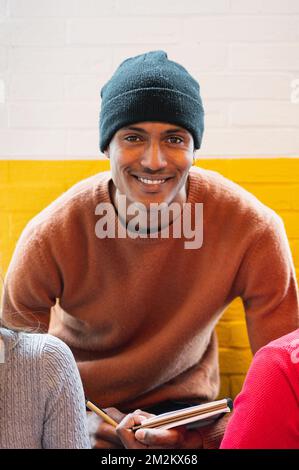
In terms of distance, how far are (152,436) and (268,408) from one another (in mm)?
433

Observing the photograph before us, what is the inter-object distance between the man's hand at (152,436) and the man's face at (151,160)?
1.42 ft

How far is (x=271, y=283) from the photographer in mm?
1401

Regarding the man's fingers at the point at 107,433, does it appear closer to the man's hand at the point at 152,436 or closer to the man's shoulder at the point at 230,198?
the man's hand at the point at 152,436

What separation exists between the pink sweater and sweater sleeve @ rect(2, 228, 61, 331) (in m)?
0.56

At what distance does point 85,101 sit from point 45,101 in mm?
86

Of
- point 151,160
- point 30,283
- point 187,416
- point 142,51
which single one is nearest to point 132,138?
point 151,160

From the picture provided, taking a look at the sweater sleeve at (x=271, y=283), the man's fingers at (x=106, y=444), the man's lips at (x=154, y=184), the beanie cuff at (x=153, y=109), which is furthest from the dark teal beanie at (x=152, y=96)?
the man's fingers at (x=106, y=444)

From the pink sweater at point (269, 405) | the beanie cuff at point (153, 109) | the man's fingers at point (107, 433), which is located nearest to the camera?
the pink sweater at point (269, 405)

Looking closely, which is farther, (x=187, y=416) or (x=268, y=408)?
(x=187, y=416)

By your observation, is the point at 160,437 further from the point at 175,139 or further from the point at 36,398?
the point at 175,139

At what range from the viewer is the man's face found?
4.43 ft

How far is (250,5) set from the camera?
1.44 metres

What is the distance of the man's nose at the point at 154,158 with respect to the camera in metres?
1.35
